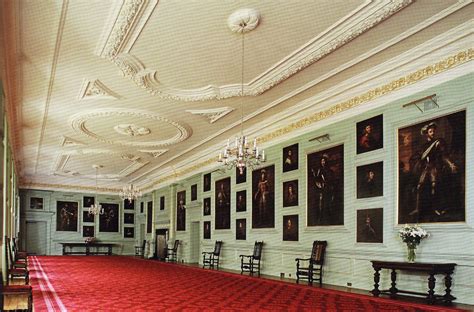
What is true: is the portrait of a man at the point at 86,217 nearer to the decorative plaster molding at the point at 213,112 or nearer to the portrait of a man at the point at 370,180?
the decorative plaster molding at the point at 213,112

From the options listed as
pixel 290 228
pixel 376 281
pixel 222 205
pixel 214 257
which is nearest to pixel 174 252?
pixel 214 257

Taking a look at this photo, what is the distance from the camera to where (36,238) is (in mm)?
27578

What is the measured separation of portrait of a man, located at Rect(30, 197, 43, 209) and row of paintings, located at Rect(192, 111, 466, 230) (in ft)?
65.2

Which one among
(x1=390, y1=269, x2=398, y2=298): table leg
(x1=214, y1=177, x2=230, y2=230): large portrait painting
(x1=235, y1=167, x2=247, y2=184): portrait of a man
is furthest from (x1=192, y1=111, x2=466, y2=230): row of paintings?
(x1=214, y1=177, x2=230, y2=230): large portrait painting

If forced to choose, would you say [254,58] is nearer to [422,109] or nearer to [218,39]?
[218,39]

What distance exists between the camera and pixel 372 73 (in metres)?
9.29

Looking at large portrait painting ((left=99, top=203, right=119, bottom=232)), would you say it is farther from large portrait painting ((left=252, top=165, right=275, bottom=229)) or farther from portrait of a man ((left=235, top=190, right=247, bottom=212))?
large portrait painting ((left=252, top=165, right=275, bottom=229))

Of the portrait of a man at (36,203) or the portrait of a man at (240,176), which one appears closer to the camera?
the portrait of a man at (240,176)

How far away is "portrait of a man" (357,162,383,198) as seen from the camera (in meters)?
9.32

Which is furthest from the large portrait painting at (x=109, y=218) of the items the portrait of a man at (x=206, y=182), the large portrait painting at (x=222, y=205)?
the large portrait painting at (x=222, y=205)

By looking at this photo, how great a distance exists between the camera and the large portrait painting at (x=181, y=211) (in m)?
20.5

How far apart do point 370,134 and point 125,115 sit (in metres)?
7.02

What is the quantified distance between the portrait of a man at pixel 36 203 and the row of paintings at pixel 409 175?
65.2ft

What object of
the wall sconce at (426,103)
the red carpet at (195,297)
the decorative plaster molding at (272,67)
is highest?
the decorative plaster molding at (272,67)
